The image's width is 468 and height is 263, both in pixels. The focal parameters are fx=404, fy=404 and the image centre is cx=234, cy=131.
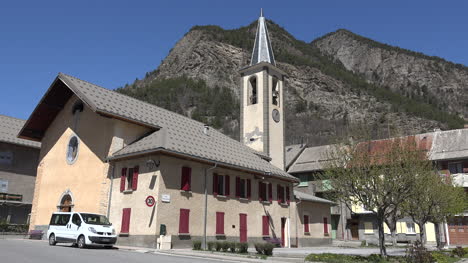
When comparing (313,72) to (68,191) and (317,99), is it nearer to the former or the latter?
(317,99)

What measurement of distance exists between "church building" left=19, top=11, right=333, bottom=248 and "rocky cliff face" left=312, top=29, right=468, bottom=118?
14118 cm

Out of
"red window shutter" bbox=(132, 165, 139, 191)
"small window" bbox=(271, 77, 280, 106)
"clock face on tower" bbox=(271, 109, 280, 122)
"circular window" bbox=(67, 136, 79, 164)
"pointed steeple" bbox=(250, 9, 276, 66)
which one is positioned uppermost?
"pointed steeple" bbox=(250, 9, 276, 66)

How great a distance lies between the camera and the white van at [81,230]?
1919 cm

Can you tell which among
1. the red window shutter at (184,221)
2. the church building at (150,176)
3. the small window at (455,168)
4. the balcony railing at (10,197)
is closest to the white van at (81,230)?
the church building at (150,176)

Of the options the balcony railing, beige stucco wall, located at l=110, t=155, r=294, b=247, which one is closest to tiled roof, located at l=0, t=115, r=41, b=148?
the balcony railing

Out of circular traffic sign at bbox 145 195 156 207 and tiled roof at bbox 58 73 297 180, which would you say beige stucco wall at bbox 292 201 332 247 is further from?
circular traffic sign at bbox 145 195 156 207

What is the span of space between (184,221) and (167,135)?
5.38 meters

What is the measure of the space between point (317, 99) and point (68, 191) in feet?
395

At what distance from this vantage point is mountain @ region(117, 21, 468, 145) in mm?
118188

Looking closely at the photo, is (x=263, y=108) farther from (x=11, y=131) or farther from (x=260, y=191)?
(x=11, y=131)

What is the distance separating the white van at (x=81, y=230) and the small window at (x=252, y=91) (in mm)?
21272

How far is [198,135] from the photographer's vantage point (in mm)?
29328

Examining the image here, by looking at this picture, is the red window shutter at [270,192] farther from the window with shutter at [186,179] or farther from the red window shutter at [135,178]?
the red window shutter at [135,178]

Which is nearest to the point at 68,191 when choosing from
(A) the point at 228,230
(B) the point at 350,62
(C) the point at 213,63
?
(A) the point at 228,230
